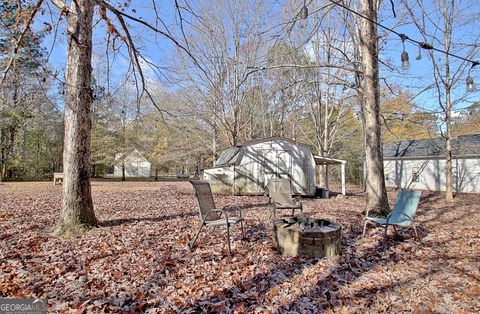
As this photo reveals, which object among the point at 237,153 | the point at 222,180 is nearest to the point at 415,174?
the point at 237,153

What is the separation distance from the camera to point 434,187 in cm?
1820

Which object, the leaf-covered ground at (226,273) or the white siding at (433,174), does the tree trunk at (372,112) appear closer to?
the leaf-covered ground at (226,273)

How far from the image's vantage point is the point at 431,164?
1853cm

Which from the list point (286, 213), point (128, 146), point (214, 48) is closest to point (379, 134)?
point (286, 213)

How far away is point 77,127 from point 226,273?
3.74 meters

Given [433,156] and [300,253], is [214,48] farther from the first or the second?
[433,156]

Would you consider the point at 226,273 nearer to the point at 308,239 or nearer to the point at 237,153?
the point at 308,239

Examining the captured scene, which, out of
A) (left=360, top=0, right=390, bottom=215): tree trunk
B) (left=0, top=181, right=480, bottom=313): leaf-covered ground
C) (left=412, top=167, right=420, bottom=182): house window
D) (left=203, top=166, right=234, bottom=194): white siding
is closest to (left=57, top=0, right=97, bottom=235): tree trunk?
(left=0, top=181, right=480, bottom=313): leaf-covered ground

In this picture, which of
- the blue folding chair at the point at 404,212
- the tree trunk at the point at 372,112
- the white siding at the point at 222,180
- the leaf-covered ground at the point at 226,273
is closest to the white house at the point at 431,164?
the tree trunk at the point at 372,112

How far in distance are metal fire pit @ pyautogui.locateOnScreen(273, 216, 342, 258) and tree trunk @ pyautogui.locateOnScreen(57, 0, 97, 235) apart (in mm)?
3581

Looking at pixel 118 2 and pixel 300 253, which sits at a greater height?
pixel 118 2

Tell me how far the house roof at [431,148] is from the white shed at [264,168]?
7497mm

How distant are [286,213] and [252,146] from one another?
257 inches

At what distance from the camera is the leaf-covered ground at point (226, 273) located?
2799 mm
